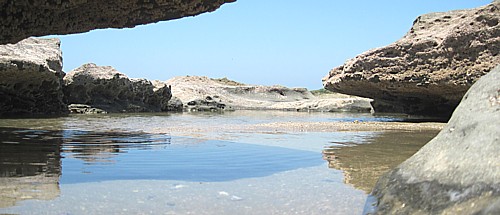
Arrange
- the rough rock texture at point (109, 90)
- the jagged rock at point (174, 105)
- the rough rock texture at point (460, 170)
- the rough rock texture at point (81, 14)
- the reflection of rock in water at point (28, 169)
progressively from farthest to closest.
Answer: the jagged rock at point (174, 105), the rough rock texture at point (109, 90), the rough rock texture at point (81, 14), the reflection of rock in water at point (28, 169), the rough rock texture at point (460, 170)

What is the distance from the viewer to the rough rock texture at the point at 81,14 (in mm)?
5543

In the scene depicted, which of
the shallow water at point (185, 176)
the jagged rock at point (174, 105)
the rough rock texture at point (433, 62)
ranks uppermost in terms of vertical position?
the rough rock texture at point (433, 62)

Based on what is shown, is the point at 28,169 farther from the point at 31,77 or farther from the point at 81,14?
the point at 31,77

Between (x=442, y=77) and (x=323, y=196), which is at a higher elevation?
(x=442, y=77)

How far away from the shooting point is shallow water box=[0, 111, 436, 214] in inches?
99.2

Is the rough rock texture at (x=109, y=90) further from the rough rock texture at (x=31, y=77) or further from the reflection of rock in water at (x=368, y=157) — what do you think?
the reflection of rock in water at (x=368, y=157)

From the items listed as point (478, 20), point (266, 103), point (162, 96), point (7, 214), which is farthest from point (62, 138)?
point (266, 103)

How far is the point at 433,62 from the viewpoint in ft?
33.9

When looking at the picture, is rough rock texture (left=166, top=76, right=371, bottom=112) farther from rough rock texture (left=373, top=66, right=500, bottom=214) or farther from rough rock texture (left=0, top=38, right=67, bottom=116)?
rough rock texture (left=373, top=66, right=500, bottom=214)

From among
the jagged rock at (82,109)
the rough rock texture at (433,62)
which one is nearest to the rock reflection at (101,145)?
the rough rock texture at (433,62)

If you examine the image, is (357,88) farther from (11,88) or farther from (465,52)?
(11,88)

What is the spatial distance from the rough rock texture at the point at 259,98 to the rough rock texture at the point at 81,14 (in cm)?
1557

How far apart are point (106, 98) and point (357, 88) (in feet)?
27.0

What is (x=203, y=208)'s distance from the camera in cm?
248
